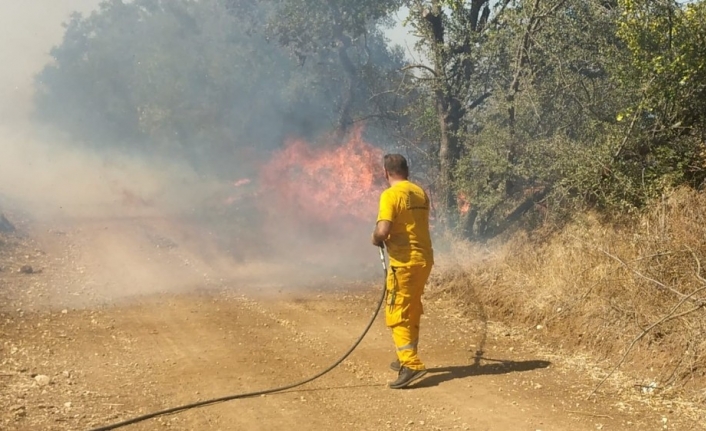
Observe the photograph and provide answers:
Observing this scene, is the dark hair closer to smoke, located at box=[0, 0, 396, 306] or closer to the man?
the man

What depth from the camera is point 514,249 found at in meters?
9.45

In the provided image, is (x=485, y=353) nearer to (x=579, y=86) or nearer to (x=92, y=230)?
(x=579, y=86)

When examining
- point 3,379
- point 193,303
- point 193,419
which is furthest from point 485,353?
point 3,379

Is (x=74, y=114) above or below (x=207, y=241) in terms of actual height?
above

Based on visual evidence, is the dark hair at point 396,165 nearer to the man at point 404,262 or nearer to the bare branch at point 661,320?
the man at point 404,262

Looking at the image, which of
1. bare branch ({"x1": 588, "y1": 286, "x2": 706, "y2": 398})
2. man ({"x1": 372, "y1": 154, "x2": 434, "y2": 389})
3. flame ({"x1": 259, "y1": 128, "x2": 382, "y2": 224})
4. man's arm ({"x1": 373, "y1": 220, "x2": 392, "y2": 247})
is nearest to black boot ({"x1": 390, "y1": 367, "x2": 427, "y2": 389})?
man ({"x1": 372, "y1": 154, "x2": 434, "y2": 389})

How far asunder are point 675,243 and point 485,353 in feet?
7.74

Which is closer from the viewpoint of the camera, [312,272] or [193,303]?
[193,303]

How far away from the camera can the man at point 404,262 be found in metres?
5.77

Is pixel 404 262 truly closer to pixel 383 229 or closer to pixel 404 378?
pixel 383 229

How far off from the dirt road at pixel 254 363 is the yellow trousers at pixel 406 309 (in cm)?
34

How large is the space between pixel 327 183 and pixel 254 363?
8605 millimetres

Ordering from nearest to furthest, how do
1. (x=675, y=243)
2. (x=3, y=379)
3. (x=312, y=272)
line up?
(x=3, y=379) → (x=675, y=243) → (x=312, y=272)

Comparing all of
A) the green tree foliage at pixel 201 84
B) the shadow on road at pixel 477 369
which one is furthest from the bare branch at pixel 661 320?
the green tree foliage at pixel 201 84
